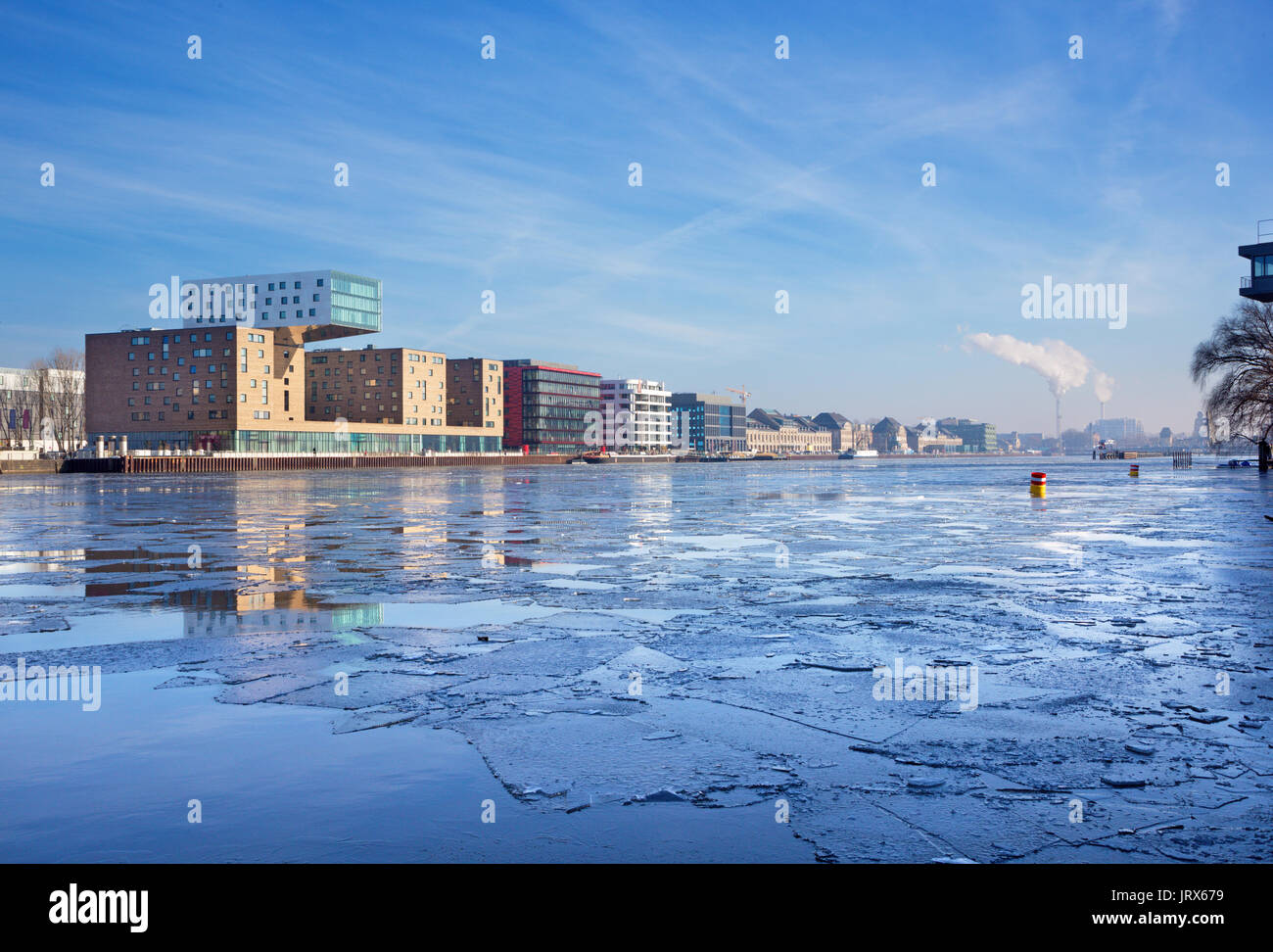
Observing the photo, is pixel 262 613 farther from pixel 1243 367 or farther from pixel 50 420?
pixel 50 420

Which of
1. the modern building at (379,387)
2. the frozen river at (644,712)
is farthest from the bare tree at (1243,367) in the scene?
the modern building at (379,387)

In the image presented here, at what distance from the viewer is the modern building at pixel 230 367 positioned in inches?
4811

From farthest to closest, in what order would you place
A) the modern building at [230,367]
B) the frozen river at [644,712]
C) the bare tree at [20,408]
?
the modern building at [230,367] → the bare tree at [20,408] → the frozen river at [644,712]

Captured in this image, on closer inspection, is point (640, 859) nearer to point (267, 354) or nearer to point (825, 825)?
point (825, 825)

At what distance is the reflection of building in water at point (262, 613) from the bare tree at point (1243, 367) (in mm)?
68067

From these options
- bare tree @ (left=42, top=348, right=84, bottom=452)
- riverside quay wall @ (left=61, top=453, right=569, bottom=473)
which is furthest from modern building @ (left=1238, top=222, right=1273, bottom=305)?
bare tree @ (left=42, top=348, right=84, bottom=452)

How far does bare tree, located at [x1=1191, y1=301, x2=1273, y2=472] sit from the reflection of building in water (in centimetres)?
6807

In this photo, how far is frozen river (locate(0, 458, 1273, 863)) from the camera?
4613mm

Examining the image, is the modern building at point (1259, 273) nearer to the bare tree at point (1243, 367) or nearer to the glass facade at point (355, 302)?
the bare tree at point (1243, 367)

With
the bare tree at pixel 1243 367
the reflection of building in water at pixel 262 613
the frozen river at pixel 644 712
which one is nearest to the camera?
the frozen river at pixel 644 712
